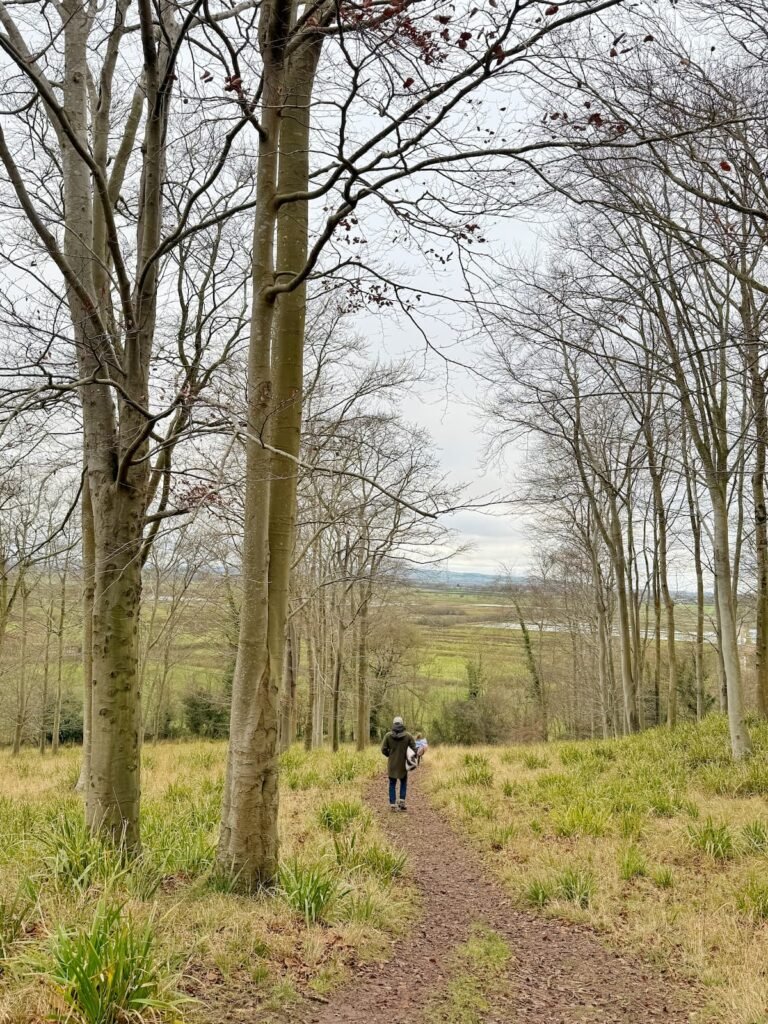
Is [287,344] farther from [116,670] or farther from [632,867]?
[632,867]

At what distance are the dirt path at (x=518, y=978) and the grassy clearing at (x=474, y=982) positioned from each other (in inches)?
2.3

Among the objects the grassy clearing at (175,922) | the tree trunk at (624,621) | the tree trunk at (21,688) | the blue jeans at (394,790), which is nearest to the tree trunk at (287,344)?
the grassy clearing at (175,922)

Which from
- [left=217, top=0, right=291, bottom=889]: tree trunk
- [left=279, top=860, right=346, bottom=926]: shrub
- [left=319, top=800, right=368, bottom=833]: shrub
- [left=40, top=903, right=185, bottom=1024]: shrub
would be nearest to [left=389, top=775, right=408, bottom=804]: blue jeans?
[left=319, top=800, right=368, bottom=833]: shrub

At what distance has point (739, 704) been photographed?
8.73 m

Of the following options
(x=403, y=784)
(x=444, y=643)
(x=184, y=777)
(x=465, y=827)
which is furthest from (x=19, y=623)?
(x=444, y=643)

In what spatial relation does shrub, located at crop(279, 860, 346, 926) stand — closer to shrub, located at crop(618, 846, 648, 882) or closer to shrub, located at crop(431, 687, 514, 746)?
shrub, located at crop(618, 846, 648, 882)

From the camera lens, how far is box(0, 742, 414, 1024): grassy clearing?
2688mm

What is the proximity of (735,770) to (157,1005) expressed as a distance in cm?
814

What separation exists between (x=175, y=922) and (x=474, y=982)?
188cm

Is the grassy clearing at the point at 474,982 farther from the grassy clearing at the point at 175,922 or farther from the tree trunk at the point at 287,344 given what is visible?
the tree trunk at the point at 287,344

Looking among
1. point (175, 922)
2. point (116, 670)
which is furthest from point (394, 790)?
point (175, 922)

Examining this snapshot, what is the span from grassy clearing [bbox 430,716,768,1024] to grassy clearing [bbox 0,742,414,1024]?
149cm

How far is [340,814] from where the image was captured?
724cm

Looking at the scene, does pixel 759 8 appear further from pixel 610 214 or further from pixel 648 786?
pixel 648 786
